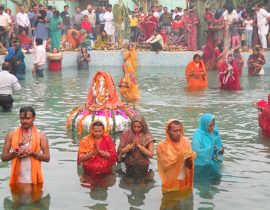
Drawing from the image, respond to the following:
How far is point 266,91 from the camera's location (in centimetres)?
1836

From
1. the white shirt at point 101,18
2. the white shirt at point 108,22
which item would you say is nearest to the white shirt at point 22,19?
the white shirt at point 108,22

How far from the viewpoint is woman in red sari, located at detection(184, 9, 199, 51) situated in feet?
85.2

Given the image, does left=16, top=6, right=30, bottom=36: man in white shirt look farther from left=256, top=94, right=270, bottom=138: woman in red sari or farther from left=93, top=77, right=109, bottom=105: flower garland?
left=256, top=94, right=270, bottom=138: woman in red sari

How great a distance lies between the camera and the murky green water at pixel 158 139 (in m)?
8.80

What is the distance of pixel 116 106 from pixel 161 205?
4.20 m

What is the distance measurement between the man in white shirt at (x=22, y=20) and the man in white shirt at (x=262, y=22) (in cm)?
762

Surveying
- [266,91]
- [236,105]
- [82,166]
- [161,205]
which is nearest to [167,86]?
[266,91]

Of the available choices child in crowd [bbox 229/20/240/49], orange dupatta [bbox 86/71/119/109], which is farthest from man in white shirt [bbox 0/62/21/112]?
child in crowd [bbox 229/20/240/49]

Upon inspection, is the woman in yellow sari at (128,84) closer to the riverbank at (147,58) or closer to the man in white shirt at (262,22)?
the riverbank at (147,58)

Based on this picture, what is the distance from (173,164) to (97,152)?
1300 mm

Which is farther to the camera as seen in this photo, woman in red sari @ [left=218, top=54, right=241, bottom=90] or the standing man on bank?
woman in red sari @ [left=218, top=54, right=241, bottom=90]

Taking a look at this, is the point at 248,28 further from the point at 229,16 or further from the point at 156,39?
the point at 156,39

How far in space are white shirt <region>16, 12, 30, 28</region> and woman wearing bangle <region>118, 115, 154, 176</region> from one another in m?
15.6

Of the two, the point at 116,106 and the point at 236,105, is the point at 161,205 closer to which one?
the point at 116,106
